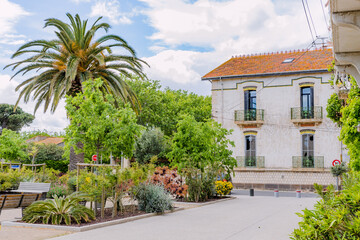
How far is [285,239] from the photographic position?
32.8 feet

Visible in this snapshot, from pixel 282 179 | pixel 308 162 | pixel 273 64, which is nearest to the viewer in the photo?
pixel 308 162

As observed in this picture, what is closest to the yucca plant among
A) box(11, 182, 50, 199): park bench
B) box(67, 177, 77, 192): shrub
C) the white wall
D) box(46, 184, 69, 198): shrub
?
box(11, 182, 50, 199): park bench

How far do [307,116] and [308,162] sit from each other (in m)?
3.69

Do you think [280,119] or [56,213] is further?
[280,119]

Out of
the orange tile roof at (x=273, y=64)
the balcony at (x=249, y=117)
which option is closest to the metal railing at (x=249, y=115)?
the balcony at (x=249, y=117)

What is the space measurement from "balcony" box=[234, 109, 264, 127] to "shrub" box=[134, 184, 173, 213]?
20.0m

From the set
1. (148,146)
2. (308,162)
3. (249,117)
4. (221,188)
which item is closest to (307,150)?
(308,162)

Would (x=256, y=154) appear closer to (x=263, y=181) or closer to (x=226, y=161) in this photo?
(x=263, y=181)

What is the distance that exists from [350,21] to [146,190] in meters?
9.85

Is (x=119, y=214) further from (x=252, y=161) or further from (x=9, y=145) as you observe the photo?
(x=252, y=161)

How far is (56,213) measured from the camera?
1139 cm

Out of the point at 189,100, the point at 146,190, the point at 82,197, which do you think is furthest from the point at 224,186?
the point at 189,100

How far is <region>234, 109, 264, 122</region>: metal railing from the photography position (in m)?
34.1

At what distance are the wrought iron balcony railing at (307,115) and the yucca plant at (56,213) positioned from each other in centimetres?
2428
